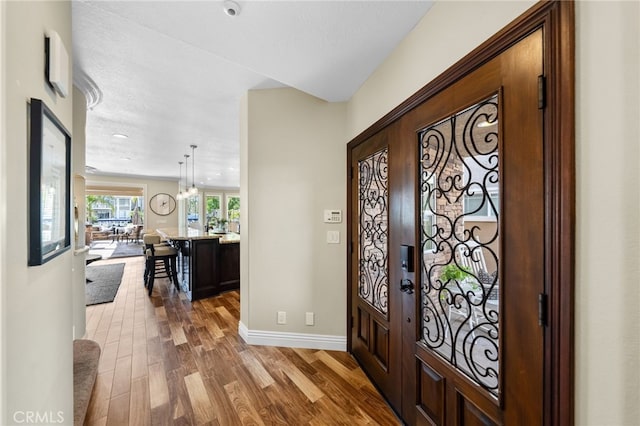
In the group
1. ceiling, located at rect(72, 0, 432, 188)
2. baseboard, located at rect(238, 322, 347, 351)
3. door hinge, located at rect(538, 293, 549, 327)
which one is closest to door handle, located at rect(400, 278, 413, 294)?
door hinge, located at rect(538, 293, 549, 327)

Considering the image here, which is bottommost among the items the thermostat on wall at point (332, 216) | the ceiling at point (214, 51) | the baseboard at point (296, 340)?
the baseboard at point (296, 340)

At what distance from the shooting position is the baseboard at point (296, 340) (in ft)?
8.27

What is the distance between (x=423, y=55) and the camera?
1.45 meters

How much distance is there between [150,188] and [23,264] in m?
10.5

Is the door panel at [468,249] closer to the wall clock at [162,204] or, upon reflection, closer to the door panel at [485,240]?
the door panel at [485,240]

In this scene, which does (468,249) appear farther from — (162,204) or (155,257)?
(162,204)

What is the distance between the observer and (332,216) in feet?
8.25

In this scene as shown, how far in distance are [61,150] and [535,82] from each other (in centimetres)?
181

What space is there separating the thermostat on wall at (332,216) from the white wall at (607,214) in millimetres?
1819

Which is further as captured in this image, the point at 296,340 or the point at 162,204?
the point at 162,204

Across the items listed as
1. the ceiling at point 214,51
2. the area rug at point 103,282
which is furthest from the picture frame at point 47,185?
the area rug at point 103,282

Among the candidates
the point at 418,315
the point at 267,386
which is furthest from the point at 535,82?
the point at 267,386

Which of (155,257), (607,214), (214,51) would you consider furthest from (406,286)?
(155,257)

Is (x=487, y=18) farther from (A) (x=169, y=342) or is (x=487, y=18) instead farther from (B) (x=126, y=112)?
(B) (x=126, y=112)
